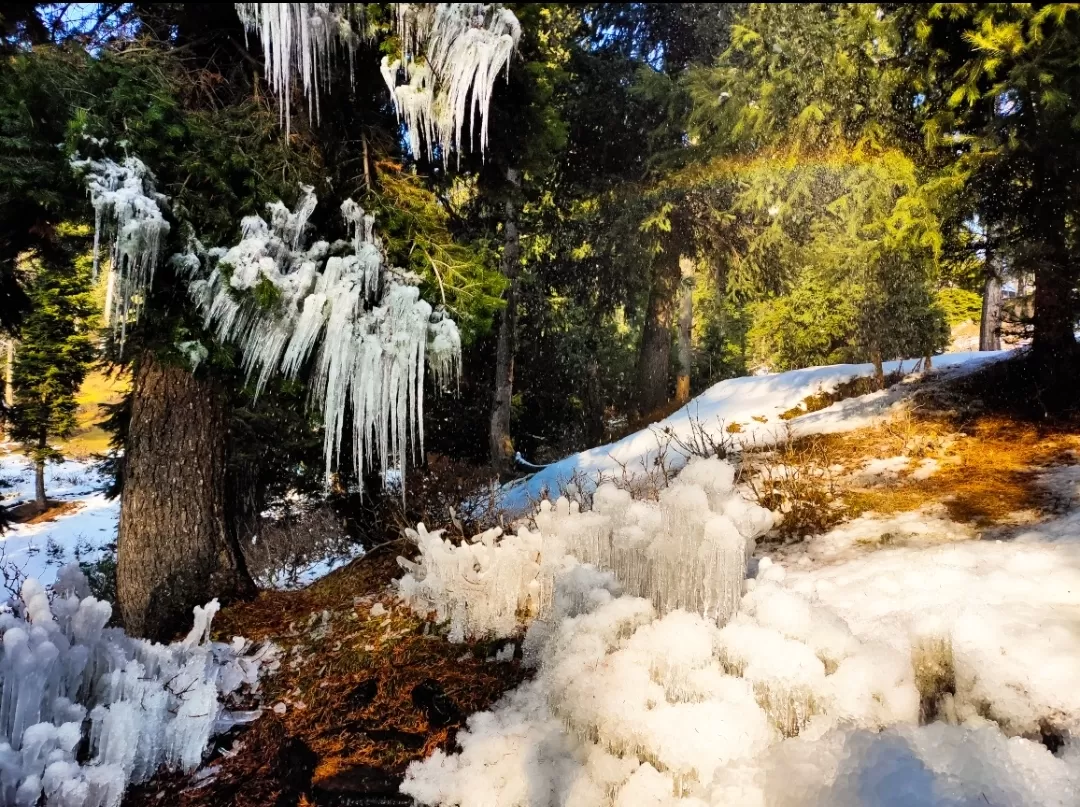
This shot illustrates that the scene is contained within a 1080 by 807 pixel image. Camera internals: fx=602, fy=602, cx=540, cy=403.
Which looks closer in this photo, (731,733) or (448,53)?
(731,733)

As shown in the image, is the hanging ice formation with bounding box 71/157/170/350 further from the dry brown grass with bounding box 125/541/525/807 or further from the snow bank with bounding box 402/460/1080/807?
the snow bank with bounding box 402/460/1080/807

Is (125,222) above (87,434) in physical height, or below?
above

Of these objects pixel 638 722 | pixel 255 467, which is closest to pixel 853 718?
Result: pixel 638 722

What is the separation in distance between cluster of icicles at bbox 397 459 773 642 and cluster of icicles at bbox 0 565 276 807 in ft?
3.89

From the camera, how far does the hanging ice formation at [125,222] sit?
3211 mm

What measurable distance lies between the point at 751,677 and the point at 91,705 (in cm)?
272

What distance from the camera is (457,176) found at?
525 centimetres

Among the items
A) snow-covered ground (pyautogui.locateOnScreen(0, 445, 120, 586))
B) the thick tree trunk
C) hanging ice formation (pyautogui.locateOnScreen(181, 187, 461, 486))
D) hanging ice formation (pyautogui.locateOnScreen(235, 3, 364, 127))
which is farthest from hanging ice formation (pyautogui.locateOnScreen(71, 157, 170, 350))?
the thick tree trunk

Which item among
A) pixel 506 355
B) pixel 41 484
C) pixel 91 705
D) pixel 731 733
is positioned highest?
pixel 506 355

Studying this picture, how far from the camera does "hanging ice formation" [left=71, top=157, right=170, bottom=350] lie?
3.21 m

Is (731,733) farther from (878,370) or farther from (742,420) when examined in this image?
(878,370)

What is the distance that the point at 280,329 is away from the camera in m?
3.65

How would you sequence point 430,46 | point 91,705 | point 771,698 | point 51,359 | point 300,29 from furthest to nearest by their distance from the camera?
1. point 51,359
2. point 430,46
3. point 300,29
4. point 91,705
5. point 771,698

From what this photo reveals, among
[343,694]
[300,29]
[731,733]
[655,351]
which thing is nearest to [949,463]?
[731,733]
